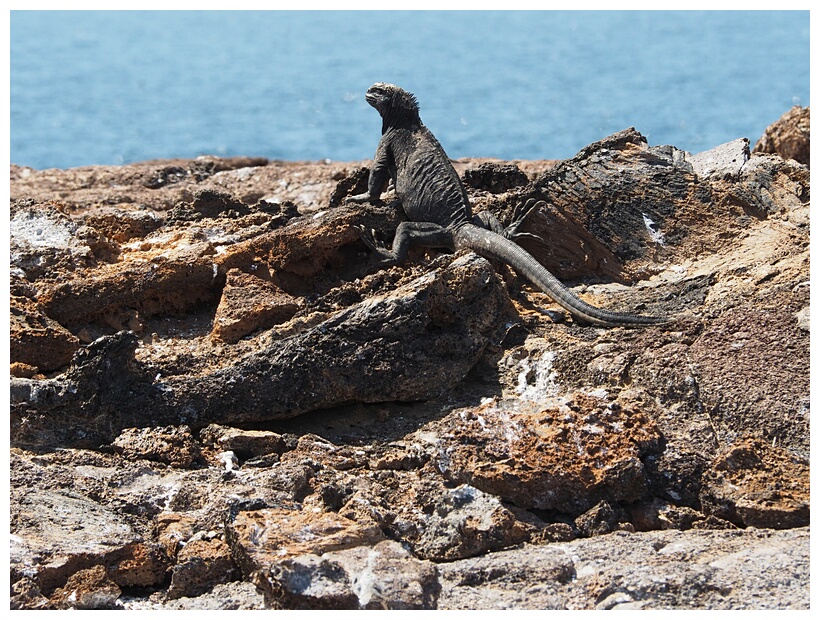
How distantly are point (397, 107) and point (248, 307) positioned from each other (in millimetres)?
1909

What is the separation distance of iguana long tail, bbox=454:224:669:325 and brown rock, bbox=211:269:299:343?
1.05 m

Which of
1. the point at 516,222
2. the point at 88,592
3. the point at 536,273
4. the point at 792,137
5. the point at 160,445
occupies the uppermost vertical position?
the point at 792,137

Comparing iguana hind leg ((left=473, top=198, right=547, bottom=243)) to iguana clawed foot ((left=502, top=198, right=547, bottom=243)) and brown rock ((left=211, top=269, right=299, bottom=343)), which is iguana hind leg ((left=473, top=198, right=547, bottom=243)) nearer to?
iguana clawed foot ((left=502, top=198, right=547, bottom=243))

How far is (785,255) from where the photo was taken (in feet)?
19.5

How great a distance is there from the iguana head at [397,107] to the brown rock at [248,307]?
64.5 inches

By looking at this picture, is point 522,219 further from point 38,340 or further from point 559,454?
point 38,340

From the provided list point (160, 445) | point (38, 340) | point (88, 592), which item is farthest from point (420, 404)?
point (38, 340)

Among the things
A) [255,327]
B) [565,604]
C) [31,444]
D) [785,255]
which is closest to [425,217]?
[255,327]

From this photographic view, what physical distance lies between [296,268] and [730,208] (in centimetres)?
237

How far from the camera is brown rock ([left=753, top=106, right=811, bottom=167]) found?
843 cm

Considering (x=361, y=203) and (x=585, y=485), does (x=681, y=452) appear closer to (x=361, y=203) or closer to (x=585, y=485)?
(x=585, y=485)

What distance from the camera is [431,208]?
6.52 m

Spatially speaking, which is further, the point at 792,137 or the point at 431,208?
the point at 792,137

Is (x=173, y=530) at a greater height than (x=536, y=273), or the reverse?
(x=536, y=273)
